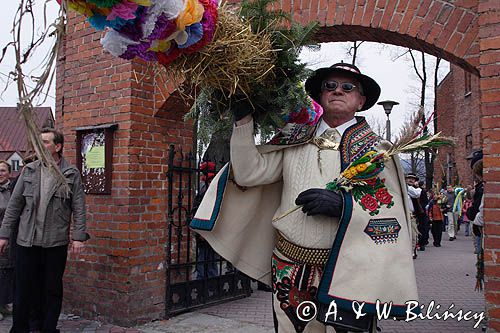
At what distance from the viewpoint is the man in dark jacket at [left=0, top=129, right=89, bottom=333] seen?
412cm

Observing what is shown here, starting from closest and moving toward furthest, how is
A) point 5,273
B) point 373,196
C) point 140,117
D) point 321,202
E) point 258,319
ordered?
1. point 321,202
2. point 373,196
3. point 140,117
4. point 258,319
5. point 5,273

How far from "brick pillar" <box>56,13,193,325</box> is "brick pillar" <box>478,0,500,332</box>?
9.24 feet

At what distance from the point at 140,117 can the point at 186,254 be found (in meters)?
1.63

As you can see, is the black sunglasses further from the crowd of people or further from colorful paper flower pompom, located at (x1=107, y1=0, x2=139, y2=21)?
the crowd of people

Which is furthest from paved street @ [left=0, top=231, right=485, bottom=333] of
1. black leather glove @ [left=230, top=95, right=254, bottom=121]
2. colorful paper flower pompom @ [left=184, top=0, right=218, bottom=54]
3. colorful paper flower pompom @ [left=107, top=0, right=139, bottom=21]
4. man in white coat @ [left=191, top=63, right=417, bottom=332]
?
colorful paper flower pompom @ [left=107, top=0, right=139, bottom=21]

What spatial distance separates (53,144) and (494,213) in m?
3.54

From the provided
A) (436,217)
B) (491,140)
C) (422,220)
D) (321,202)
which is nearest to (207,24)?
(321,202)

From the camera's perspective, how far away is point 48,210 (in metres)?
4.15

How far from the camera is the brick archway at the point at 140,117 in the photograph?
12.6 ft

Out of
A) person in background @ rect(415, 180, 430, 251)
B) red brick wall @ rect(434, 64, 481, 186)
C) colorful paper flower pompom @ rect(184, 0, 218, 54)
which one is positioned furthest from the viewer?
red brick wall @ rect(434, 64, 481, 186)

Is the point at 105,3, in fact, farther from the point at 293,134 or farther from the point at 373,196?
the point at 373,196

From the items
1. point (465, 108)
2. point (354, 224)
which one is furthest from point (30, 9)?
point (465, 108)

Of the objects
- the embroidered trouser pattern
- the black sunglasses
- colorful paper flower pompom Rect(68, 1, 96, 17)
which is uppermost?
colorful paper flower pompom Rect(68, 1, 96, 17)

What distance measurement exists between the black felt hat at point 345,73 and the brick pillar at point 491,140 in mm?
1121
